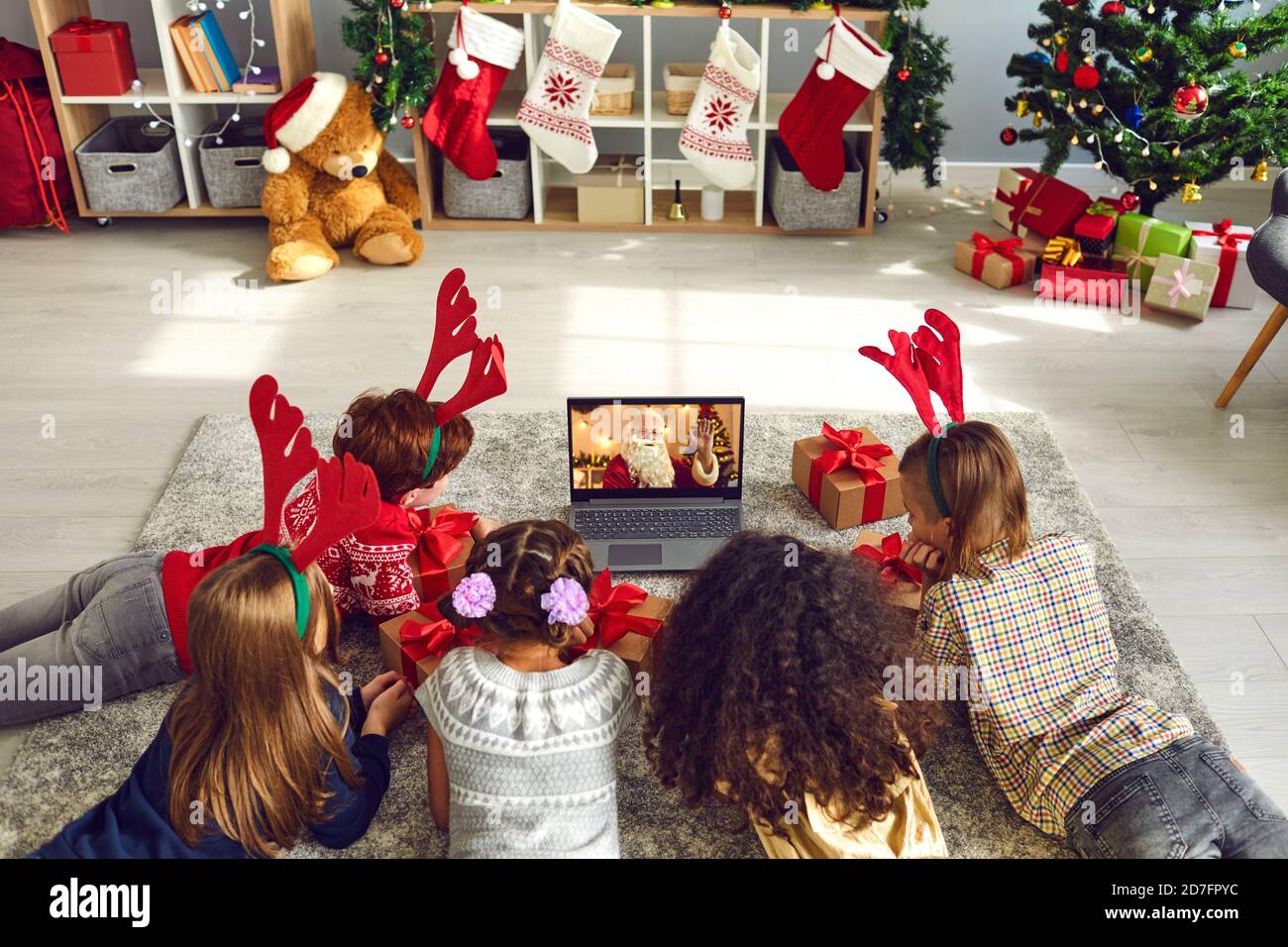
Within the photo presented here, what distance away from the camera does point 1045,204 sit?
3.51 meters

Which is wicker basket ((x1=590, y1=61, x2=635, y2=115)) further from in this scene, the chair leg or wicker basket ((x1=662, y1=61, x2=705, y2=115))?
the chair leg

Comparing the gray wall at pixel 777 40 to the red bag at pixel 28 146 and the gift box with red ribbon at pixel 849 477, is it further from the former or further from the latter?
the gift box with red ribbon at pixel 849 477

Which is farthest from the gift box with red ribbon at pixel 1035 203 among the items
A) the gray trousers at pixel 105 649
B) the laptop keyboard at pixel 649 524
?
the gray trousers at pixel 105 649

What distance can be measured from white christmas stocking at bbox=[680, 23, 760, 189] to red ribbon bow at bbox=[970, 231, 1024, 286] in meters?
0.70

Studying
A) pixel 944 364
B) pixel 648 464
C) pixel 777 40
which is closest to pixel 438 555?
pixel 648 464

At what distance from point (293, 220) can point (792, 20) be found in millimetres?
1692

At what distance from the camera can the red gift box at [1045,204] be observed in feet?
11.3

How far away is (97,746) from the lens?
1859 millimetres

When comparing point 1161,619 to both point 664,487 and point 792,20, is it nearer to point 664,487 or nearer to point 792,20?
point 664,487

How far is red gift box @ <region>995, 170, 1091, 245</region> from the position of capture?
3.45 m

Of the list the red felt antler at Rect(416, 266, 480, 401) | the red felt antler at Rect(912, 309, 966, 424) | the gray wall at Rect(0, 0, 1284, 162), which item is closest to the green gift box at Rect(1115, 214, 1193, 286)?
the gray wall at Rect(0, 0, 1284, 162)

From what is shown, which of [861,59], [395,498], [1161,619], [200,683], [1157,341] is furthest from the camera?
[861,59]

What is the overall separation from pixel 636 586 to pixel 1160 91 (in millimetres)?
2155
